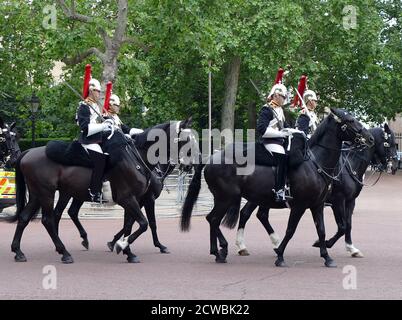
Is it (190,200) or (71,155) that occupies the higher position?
(71,155)

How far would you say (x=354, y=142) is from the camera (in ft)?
40.4

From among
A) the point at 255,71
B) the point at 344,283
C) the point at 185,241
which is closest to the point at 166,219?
the point at 185,241

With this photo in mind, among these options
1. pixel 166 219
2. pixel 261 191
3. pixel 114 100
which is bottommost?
pixel 166 219

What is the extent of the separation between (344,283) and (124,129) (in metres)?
5.23

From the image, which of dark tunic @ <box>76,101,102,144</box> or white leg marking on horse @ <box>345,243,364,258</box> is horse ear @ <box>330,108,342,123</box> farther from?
dark tunic @ <box>76,101,102,144</box>

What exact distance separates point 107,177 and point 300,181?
284 cm

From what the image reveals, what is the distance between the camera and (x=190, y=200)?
13242mm

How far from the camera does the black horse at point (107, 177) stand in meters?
12.6

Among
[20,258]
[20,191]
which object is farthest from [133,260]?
[20,191]

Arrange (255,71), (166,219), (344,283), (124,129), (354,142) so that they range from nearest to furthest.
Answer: (344,283) → (354,142) → (124,129) → (166,219) → (255,71)

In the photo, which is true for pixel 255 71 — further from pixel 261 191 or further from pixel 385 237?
pixel 261 191

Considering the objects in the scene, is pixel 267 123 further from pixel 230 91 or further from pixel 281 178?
pixel 230 91

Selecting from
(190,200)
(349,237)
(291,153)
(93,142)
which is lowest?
(349,237)
